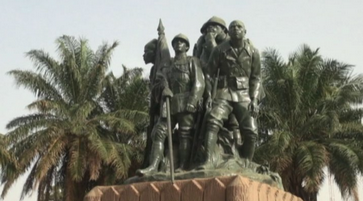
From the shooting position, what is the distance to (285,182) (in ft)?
66.1

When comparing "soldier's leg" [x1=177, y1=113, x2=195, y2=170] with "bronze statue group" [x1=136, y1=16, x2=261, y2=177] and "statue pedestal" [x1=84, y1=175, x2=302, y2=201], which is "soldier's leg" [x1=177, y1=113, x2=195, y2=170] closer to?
"bronze statue group" [x1=136, y1=16, x2=261, y2=177]

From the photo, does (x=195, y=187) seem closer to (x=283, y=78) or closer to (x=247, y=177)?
(x=247, y=177)

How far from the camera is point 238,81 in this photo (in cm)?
845

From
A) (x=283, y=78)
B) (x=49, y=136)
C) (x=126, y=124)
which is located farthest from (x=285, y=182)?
(x=49, y=136)

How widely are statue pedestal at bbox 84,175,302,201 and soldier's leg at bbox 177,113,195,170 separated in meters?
0.86

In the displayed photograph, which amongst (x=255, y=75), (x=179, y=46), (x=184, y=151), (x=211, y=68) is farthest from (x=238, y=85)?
(x=184, y=151)

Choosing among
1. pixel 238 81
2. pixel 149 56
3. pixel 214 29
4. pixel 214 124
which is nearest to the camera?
pixel 214 124

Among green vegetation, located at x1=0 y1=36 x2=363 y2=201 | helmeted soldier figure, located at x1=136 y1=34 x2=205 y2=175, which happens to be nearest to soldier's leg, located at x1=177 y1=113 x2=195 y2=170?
helmeted soldier figure, located at x1=136 y1=34 x2=205 y2=175

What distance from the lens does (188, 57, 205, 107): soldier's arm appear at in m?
8.30

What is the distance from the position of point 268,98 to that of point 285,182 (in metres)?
2.58

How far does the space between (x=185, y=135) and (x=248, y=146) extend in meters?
0.80

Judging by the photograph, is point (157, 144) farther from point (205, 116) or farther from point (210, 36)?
point (210, 36)

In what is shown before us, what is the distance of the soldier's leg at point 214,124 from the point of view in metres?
7.96

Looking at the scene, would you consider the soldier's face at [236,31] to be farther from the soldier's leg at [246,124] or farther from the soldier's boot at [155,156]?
the soldier's boot at [155,156]
